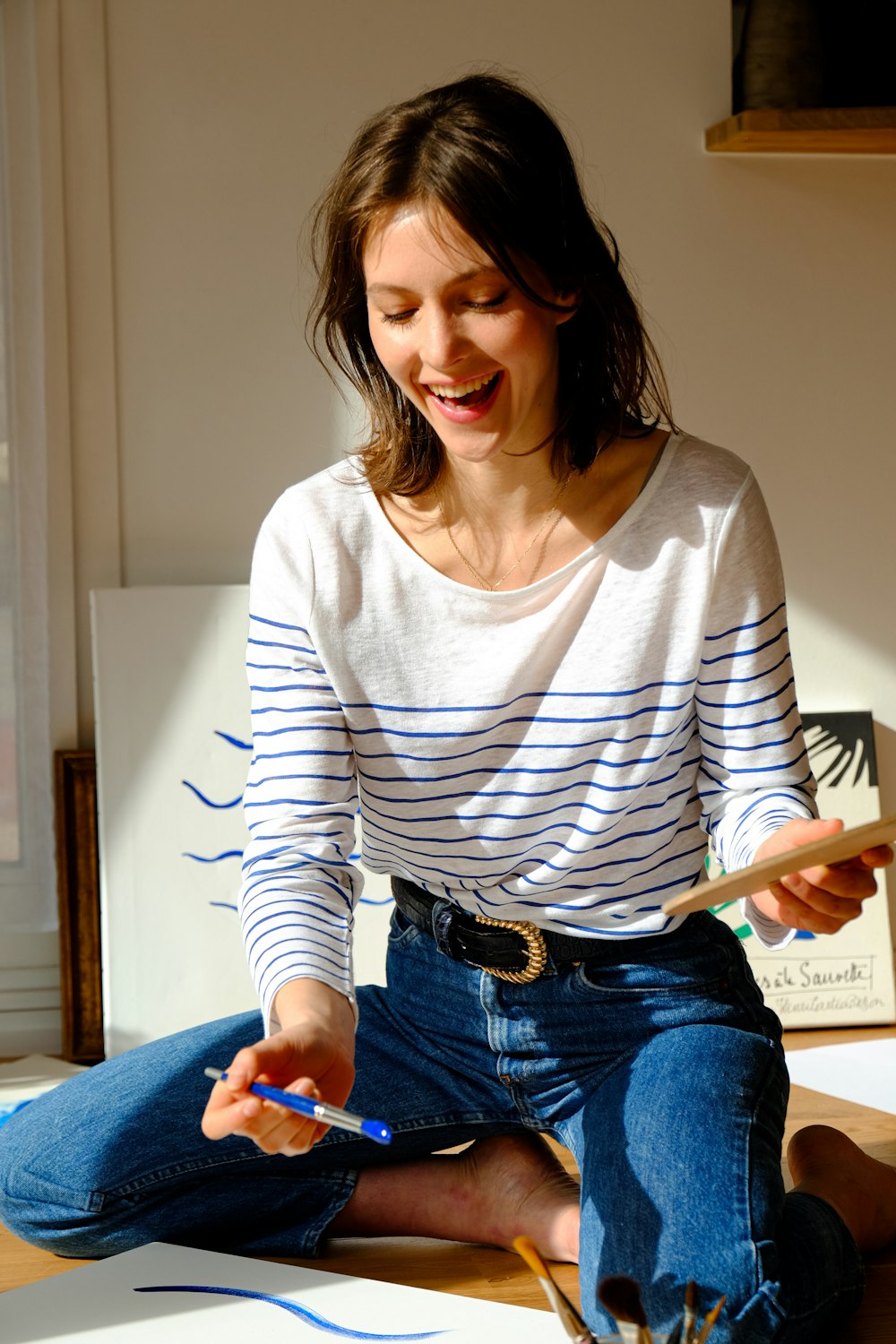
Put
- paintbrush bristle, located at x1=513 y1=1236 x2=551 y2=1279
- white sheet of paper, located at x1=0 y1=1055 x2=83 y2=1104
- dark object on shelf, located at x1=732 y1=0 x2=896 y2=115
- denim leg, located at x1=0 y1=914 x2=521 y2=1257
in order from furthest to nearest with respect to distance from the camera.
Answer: dark object on shelf, located at x1=732 y1=0 x2=896 y2=115
white sheet of paper, located at x1=0 y1=1055 x2=83 y2=1104
denim leg, located at x1=0 y1=914 x2=521 y2=1257
paintbrush bristle, located at x1=513 y1=1236 x2=551 y2=1279

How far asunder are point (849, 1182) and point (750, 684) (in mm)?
510

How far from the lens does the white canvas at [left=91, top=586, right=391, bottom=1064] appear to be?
2.30 metres

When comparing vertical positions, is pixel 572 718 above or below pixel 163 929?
above

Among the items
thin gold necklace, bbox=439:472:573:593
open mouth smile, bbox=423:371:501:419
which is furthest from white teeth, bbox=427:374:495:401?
thin gold necklace, bbox=439:472:573:593

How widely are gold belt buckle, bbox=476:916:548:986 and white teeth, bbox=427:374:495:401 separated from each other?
1.68 feet

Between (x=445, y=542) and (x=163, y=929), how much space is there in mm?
1107

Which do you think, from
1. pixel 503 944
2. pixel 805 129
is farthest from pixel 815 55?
pixel 503 944

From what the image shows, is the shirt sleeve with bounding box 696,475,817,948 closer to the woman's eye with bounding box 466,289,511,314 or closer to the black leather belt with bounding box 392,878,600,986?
the black leather belt with bounding box 392,878,600,986

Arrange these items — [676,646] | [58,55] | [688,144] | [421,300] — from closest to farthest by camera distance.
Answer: [421,300] < [676,646] < [58,55] < [688,144]

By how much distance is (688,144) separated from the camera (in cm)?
247

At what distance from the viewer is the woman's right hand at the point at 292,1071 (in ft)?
3.42

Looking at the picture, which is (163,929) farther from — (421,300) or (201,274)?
(421,300)

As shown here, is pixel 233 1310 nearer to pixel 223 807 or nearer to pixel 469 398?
pixel 469 398

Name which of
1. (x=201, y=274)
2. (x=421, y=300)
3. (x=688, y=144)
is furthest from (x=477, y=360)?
(x=688, y=144)
